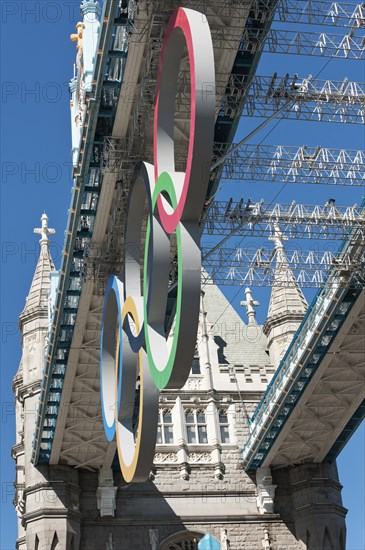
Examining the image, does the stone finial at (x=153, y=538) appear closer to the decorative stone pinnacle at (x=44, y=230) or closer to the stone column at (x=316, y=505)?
the stone column at (x=316, y=505)

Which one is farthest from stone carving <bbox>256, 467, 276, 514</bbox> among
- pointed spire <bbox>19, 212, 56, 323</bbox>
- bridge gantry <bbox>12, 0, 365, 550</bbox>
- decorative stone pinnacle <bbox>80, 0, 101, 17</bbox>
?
decorative stone pinnacle <bbox>80, 0, 101, 17</bbox>

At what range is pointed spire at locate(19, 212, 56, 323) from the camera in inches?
1843

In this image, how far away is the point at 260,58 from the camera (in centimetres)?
2873

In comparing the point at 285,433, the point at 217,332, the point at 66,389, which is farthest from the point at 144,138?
the point at 217,332

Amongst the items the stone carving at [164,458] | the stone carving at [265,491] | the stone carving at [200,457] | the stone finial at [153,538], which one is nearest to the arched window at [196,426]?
the stone carving at [200,457]

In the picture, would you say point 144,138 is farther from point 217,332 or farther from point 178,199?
point 217,332

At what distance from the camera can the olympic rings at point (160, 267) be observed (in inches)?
911

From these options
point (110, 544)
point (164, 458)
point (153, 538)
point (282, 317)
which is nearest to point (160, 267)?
point (110, 544)

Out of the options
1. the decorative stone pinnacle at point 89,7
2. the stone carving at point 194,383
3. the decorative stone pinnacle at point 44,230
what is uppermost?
the decorative stone pinnacle at point 44,230

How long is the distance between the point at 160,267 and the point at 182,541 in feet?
61.2

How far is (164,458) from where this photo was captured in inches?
1734

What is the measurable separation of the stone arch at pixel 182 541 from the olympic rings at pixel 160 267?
9365 millimetres

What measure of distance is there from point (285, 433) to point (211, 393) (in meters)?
4.55

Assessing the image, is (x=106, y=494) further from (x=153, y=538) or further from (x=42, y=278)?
(x=42, y=278)
